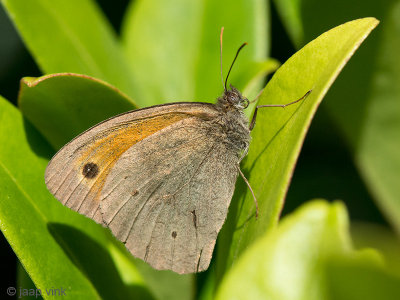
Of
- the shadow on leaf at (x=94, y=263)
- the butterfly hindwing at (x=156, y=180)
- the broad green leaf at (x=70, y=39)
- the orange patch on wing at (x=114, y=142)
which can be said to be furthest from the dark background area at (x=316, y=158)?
the shadow on leaf at (x=94, y=263)

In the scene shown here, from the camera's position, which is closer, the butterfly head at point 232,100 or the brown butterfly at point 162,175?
the brown butterfly at point 162,175

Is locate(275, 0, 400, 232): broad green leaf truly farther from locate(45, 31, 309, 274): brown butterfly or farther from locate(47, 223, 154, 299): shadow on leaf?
locate(47, 223, 154, 299): shadow on leaf

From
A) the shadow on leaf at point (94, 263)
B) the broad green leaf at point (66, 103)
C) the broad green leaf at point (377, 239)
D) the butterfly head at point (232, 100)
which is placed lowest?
the shadow on leaf at point (94, 263)

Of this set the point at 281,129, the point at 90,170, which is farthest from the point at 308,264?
the point at 90,170

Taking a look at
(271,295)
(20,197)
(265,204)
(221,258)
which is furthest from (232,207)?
(271,295)

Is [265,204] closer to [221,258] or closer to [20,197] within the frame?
[221,258]

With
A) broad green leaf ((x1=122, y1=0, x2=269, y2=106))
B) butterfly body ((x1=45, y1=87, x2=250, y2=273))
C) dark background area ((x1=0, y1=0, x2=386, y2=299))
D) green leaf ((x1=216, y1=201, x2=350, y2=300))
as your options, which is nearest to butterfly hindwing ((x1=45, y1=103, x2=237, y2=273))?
butterfly body ((x1=45, y1=87, x2=250, y2=273))

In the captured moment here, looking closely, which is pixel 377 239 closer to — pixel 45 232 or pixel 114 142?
pixel 114 142

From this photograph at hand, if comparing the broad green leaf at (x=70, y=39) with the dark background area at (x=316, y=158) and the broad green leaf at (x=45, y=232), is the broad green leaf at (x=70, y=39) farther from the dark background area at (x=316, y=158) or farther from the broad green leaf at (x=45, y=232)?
the dark background area at (x=316, y=158)
